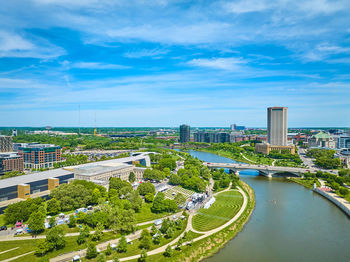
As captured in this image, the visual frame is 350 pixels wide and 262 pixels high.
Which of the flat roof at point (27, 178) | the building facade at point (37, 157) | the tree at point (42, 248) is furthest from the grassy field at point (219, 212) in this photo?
the building facade at point (37, 157)

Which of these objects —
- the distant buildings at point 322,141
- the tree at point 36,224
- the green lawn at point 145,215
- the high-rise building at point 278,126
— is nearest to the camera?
the tree at point 36,224

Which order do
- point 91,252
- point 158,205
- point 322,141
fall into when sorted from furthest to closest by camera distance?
1. point 322,141
2. point 158,205
3. point 91,252

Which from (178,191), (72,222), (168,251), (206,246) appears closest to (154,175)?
(178,191)

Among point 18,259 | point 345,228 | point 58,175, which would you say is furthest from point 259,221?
point 58,175

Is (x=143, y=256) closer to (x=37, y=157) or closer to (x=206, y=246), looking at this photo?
(x=206, y=246)

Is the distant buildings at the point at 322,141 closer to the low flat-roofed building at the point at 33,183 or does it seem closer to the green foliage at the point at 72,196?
the low flat-roofed building at the point at 33,183

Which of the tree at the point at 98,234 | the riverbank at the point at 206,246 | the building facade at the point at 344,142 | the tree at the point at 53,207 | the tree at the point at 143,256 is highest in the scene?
the building facade at the point at 344,142
